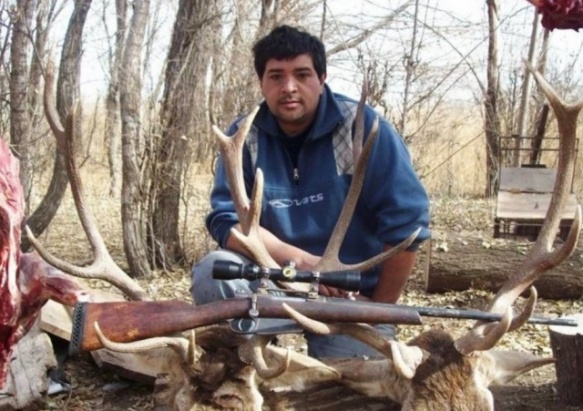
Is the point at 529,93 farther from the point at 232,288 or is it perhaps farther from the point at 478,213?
the point at 232,288

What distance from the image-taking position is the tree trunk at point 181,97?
294 inches

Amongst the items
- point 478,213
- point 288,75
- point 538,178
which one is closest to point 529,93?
point 478,213

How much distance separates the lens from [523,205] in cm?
878

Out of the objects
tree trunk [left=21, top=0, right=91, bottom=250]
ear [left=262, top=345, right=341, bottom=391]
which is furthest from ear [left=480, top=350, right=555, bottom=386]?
tree trunk [left=21, top=0, right=91, bottom=250]

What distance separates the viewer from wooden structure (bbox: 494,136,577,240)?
8.55 m

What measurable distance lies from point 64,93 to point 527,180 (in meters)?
5.16

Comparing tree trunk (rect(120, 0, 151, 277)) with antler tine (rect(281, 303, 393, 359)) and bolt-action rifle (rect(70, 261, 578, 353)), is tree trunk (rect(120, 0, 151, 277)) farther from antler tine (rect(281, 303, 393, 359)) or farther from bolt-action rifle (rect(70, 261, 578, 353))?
antler tine (rect(281, 303, 393, 359))

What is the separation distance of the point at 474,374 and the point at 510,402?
184cm

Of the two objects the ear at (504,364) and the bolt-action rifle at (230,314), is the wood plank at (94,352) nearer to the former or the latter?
the bolt-action rifle at (230,314)

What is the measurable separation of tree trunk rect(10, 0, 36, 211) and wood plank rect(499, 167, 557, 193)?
5.19 meters

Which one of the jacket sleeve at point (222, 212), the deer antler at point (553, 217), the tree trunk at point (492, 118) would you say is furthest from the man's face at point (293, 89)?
the tree trunk at point (492, 118)

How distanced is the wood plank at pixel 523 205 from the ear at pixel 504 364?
547 centimetres

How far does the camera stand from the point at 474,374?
116 inches

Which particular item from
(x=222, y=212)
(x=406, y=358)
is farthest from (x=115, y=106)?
(x=406, y=358)
